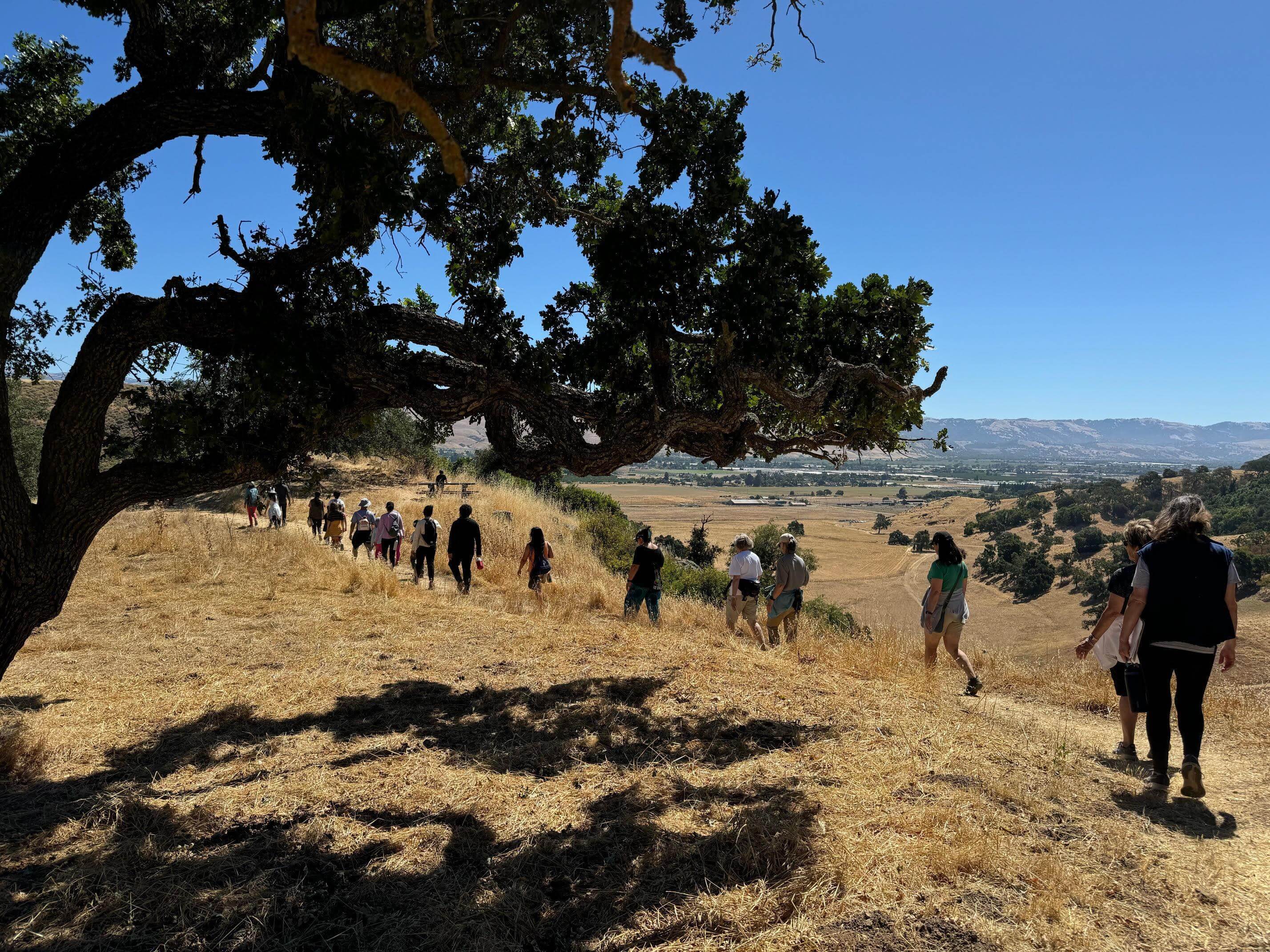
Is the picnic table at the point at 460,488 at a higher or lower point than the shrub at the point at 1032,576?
higher

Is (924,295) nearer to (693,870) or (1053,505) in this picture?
(693,870)

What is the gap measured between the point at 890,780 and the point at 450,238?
6357 millimetres

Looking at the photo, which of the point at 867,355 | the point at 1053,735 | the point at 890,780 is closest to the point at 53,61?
the point at 867,355

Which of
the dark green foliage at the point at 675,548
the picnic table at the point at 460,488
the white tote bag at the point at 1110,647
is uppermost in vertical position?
the white tote bag at the point at 1110,647

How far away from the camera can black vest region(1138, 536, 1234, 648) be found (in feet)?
16.0

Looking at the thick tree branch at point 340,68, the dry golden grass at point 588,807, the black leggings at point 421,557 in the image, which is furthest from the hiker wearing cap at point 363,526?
the thick tree branch at point 340,68

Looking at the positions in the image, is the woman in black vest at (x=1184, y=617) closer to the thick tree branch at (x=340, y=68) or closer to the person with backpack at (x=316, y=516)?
the thick tree branch at (x=340, y=68)

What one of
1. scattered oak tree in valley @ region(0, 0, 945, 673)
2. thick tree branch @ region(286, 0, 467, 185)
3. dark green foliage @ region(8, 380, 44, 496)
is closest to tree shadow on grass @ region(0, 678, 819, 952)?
scattered oak tree in valley @ region(0, 0, 945, 673)

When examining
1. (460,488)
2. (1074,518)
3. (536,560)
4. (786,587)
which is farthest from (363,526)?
(1074,518)

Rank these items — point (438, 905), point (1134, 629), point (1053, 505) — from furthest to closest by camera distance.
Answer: point (1053, 505) < point (1134, 629) < point (438, 905)

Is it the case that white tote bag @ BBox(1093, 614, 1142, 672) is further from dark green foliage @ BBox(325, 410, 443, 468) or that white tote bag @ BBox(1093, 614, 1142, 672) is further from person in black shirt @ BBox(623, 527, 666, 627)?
dark green foliage @ BBox(325, 410, 443, 468)

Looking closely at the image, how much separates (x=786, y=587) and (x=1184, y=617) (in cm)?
532

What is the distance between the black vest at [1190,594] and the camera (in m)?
4.88

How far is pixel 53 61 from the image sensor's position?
645 cm
